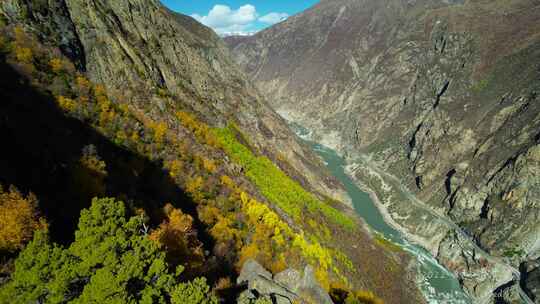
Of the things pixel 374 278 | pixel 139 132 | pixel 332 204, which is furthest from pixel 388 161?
pixel 139 132

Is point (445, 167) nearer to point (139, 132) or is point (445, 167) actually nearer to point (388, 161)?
point (388, 161)

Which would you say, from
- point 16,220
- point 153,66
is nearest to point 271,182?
point 153,66

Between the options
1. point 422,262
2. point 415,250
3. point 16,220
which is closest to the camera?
point 16,220

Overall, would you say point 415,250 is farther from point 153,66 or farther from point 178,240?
point 178,240

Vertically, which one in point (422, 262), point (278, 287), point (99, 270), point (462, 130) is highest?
point (462, 130)

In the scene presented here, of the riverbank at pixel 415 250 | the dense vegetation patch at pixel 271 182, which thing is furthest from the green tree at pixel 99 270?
the riverbank at pixel 415 250

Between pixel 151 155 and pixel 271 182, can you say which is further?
pixel 271 182
